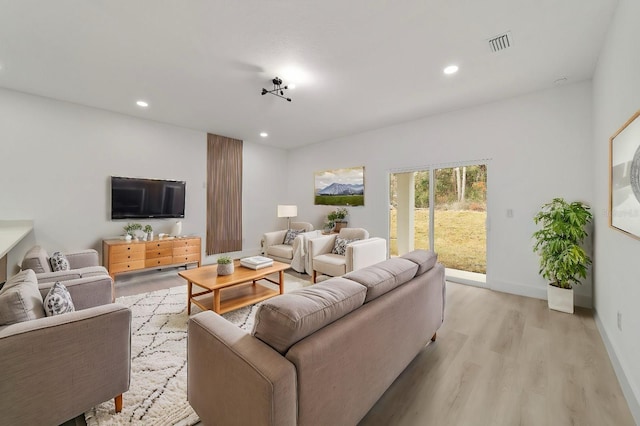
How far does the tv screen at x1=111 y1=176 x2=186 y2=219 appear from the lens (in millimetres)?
4336

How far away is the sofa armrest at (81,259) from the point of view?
10.6 ft

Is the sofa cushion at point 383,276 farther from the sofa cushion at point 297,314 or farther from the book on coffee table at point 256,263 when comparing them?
the book on coffee table at point 256,263

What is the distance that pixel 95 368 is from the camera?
55.9 inches

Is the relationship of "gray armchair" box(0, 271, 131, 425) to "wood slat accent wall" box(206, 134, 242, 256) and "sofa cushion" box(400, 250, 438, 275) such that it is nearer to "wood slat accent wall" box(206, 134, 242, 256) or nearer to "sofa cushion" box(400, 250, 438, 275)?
"sofa cushion" box(400, 250, 438, 275)

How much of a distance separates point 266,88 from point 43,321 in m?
3.13

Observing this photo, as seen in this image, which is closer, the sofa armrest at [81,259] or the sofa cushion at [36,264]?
the sofa cushion at [36,264]

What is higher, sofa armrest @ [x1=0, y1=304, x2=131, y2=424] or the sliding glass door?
the sliding glass door

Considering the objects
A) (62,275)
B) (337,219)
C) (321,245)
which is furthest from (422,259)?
(337,219)

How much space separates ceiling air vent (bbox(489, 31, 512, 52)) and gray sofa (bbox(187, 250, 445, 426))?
241 centimetres

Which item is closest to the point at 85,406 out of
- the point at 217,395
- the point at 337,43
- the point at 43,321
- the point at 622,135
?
the point at 43,321

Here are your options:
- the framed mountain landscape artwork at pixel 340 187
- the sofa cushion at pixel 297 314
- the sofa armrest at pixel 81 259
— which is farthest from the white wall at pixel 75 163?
the sofa cushion at pixel 297 314

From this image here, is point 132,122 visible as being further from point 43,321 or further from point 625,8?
point 625,8

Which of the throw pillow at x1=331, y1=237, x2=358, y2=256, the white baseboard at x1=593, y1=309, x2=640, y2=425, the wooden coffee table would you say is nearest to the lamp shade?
the throw pillow at x1=331, y1=237, x2=358, y2=256

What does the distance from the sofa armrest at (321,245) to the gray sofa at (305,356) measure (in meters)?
2.69
